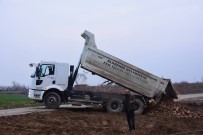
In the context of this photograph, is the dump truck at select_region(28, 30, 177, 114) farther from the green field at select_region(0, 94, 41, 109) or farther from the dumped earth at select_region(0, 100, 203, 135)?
the green field at select_region(0, 94, 41, 109)

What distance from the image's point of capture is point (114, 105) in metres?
25.9

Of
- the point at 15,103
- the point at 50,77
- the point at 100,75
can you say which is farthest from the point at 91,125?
the point at 15,103

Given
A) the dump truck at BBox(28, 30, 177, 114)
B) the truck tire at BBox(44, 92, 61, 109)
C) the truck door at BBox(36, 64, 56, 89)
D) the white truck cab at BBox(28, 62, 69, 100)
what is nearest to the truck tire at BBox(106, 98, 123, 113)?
the dump truck at BBox(28, 30, 177, 114)

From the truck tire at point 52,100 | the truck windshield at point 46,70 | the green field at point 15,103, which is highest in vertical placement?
the truck windshield at point 46,70

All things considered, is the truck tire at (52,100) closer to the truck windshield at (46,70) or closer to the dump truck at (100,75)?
the dump truck at (100,75)

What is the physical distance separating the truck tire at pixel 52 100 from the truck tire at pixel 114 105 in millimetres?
2881

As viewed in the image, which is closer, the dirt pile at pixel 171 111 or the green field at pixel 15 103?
the dirt pile at pixel 171 111

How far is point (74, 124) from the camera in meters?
18.9

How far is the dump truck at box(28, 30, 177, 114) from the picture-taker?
24.7 meters

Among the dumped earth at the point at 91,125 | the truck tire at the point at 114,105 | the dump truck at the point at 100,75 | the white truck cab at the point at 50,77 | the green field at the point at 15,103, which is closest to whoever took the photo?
the dumped earth at the point at 91,125

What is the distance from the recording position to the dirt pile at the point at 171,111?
24438mm

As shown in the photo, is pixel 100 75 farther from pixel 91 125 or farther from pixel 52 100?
pixel 91 125

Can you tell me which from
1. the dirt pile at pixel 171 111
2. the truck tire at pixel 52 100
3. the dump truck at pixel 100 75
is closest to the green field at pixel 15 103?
the truck tire at pixel 52 100

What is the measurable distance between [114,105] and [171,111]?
325 cm
